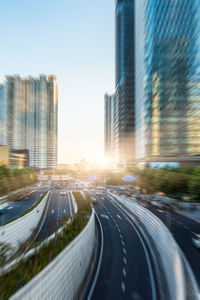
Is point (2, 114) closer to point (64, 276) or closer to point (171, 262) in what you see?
point (64, 276)

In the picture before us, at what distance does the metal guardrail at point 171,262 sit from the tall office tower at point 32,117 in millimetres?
96067

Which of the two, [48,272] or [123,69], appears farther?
[123,69]

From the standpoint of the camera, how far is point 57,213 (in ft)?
74.7

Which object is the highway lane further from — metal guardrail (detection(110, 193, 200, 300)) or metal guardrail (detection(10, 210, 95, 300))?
metal guardrail (detection(10, 210, 95, 300))

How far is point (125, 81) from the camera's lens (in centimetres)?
6662

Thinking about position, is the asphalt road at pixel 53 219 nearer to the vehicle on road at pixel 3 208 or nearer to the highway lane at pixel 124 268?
the highway lane at pixel 124 268

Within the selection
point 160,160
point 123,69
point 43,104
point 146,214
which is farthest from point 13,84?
point 146,214

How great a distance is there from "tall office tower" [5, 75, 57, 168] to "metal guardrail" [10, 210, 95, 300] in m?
97.2

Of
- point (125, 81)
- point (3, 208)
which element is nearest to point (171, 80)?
point (125, 81)

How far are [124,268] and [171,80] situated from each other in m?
47.3

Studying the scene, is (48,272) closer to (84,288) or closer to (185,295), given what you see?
(84,288)

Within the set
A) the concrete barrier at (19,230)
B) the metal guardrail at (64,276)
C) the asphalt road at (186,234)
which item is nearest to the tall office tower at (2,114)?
the concrete barrier at (19,230)

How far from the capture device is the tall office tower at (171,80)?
1334 inches

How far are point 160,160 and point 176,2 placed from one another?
46.3 m
